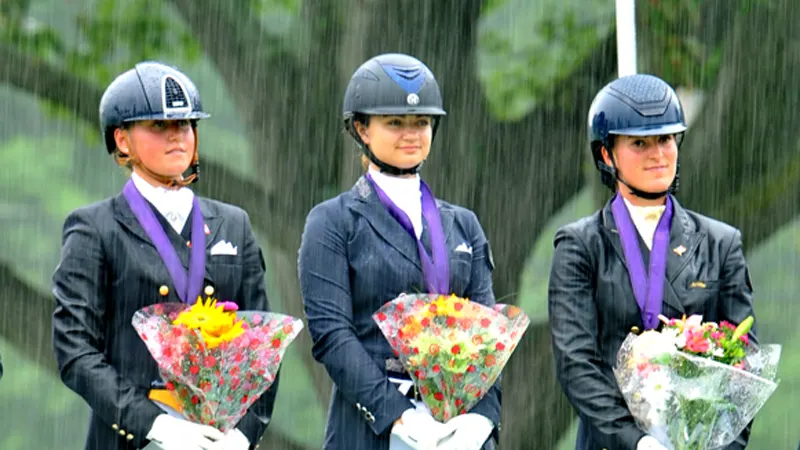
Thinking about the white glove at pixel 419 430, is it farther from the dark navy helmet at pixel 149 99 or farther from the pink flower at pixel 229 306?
the dark navy helmet at pixel 149 99

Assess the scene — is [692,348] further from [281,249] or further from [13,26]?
[13,26]

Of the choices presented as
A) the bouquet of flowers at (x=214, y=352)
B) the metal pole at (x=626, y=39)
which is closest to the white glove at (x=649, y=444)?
the bouquet of flowers at (x=214, y=352)

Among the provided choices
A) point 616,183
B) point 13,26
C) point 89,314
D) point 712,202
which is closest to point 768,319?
Result: point 712,202

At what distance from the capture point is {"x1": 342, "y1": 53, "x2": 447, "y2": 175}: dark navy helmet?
763 centimetres

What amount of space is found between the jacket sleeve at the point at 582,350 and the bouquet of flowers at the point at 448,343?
1.24 feet

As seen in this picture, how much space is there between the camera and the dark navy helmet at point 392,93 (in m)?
7.63

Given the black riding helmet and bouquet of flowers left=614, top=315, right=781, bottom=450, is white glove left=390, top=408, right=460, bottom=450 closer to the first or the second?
bouquet of flowers left=614, top=315, right=781, bottom=450

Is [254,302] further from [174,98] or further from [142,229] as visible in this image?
[174,98]

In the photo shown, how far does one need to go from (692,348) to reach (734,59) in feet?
16.8

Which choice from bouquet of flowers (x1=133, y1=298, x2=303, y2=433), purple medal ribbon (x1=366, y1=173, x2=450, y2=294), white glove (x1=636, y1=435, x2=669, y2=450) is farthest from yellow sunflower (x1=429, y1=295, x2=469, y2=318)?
white glove (x1=636, y1=435, x2=669, y2=450)

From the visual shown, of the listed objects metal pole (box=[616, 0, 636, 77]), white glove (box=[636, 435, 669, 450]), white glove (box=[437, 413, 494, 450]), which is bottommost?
white glove (box=[636, 435, 669, 450])

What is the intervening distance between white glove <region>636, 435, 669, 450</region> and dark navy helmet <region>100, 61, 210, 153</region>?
2097 mm

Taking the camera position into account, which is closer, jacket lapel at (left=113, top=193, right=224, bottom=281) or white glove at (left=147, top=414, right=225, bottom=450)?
white glove at (left=147, top=414, right=225, bottom=450)

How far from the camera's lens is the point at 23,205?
21.4m
